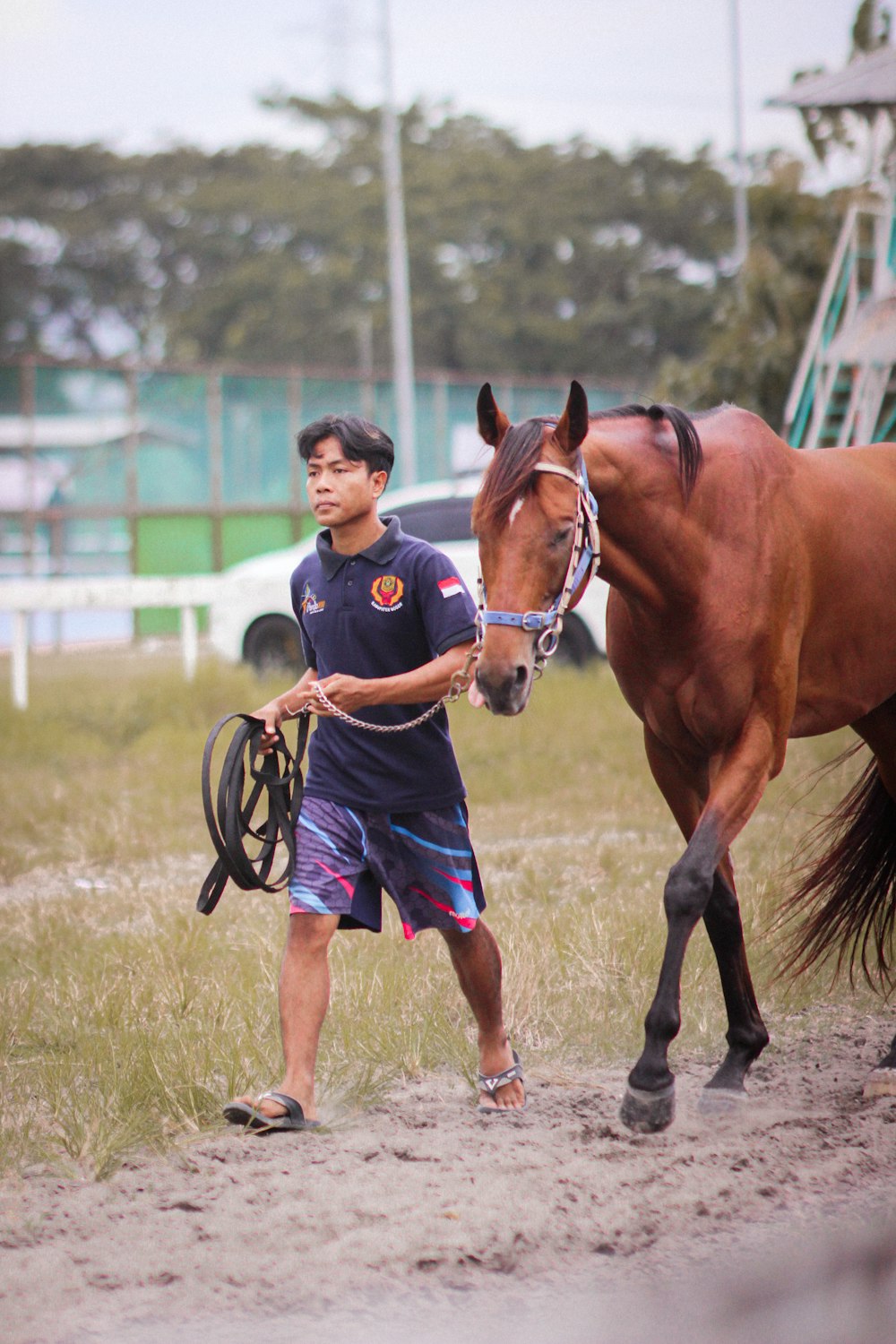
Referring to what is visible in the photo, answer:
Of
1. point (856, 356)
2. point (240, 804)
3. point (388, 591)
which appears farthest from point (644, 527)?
point (856, 356)

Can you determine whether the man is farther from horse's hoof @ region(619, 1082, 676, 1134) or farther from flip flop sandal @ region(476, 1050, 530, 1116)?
horse's hoof @ region(619, 1082, 676, 1134)

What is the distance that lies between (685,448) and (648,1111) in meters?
1.63

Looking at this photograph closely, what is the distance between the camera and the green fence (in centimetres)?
2409

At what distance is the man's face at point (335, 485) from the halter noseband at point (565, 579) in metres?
0.54

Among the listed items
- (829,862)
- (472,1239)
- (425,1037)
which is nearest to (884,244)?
(829,862)

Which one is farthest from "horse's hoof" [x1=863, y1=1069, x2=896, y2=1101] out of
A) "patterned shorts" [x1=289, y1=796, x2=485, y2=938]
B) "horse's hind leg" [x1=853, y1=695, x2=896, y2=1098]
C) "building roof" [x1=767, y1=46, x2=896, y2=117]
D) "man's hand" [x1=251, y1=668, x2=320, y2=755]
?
"building roof" [x1=767, y1=46, x2=896, y2=117]

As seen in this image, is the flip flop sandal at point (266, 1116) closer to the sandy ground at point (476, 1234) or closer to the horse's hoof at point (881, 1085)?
the sandy ground at point (476, 1234)

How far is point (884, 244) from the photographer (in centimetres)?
1349

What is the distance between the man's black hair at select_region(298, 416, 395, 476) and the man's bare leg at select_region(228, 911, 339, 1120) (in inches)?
45.7

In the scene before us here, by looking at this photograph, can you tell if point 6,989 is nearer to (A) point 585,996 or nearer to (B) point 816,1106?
(A) point 585,996

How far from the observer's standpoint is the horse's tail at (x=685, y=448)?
4027 mm

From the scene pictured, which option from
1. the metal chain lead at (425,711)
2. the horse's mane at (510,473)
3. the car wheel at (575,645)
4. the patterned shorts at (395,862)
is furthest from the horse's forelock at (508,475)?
the car wheel at (575,645)

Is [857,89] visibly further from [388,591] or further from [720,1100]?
[720,1100]

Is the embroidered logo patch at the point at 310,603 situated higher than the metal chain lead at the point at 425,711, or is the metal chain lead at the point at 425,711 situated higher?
the embroidered logo patch at the point at 310,603
